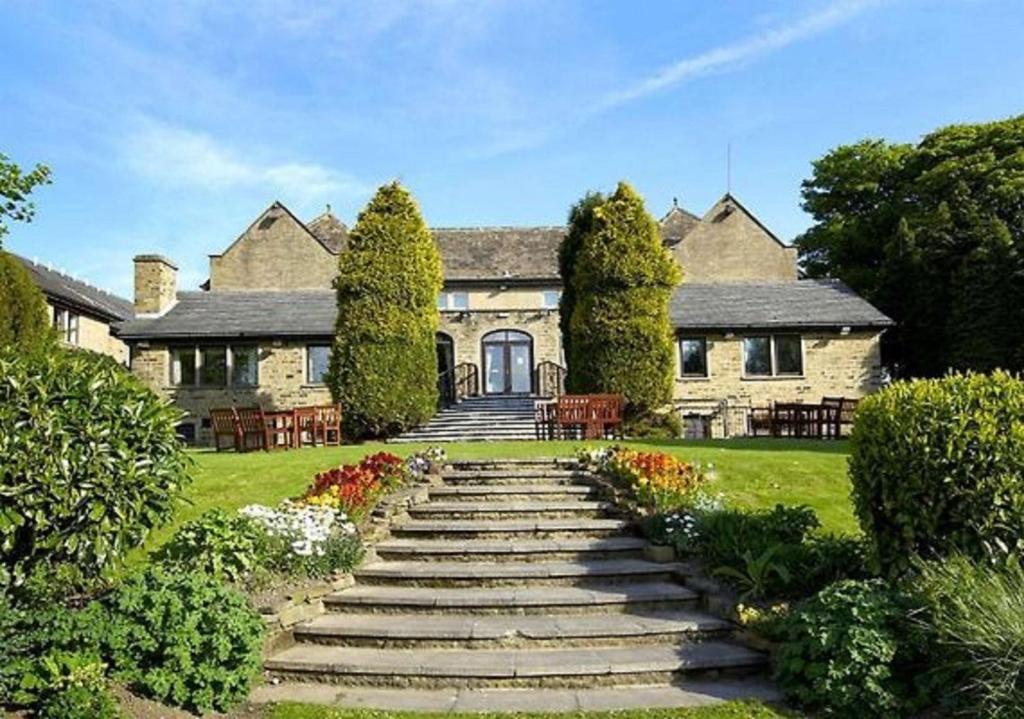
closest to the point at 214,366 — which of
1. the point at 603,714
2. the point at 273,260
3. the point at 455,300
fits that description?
the point at 273,260

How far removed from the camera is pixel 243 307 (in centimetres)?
2750

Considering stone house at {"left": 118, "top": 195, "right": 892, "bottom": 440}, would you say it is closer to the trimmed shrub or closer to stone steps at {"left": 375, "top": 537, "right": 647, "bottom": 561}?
the trimmed shrub

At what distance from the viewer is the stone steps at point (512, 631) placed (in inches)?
253

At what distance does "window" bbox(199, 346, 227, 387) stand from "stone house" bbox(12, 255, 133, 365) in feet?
17.4

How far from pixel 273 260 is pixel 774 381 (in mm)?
21732

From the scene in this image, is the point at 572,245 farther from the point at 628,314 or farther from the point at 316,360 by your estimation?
the point at 316,360

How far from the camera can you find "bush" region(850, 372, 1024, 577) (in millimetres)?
5676

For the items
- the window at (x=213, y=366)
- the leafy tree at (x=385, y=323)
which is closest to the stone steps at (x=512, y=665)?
the leafy tree at (x=385, y=323)

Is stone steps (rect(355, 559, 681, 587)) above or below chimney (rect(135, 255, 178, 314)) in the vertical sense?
below

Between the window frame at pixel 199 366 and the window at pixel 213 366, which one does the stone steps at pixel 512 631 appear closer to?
the window frame at pixel 199 366

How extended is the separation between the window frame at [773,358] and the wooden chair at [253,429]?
1618 cm

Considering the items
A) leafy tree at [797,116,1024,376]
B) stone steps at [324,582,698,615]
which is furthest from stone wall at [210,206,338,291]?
stone steps at [324,582,698,615]

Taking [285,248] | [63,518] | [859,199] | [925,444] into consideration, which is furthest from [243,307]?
[859,199]

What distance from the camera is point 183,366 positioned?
26.0 meters
